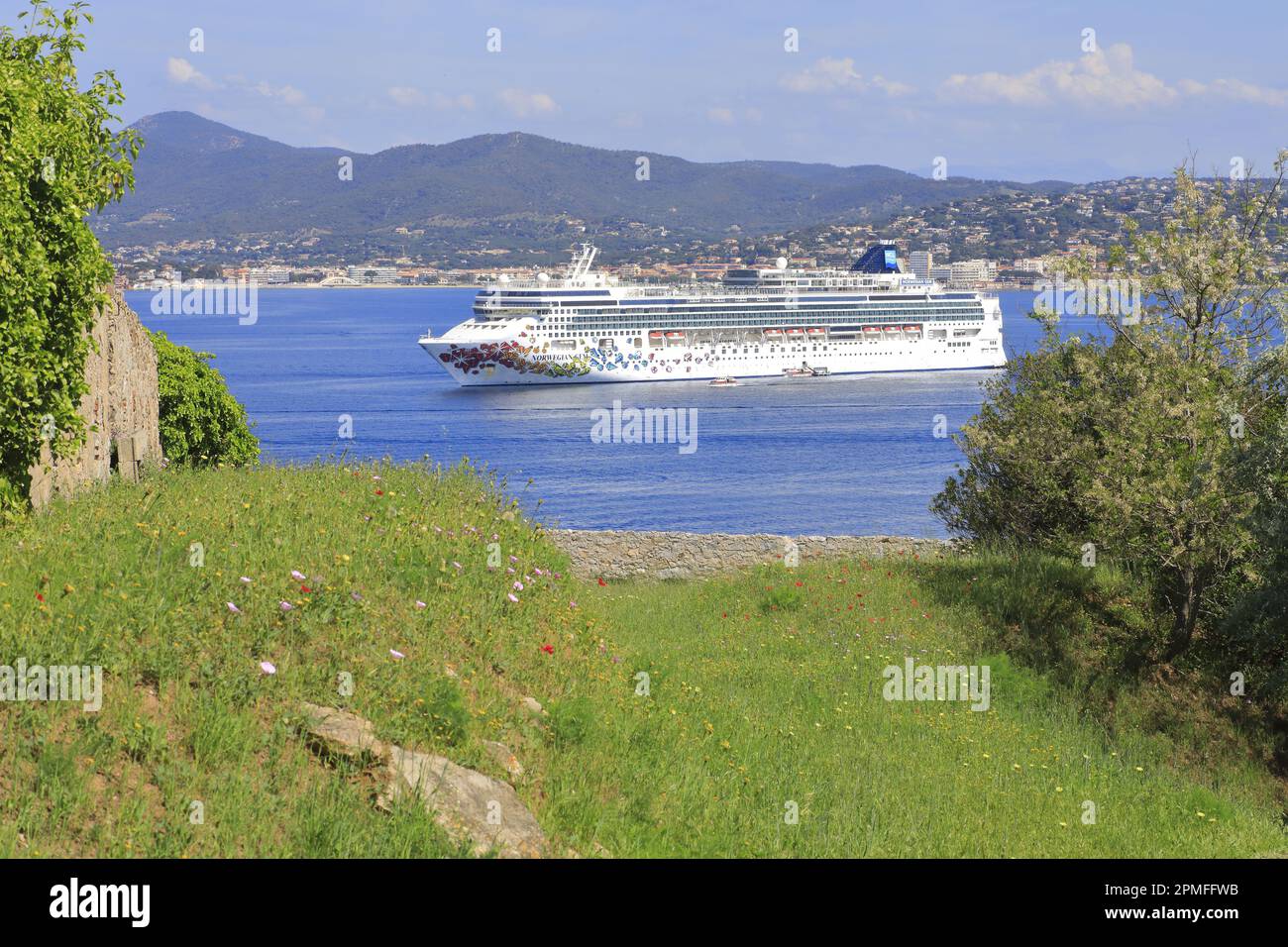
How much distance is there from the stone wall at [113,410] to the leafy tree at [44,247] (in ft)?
1.42

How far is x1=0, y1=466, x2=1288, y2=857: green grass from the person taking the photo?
A: 574 centimetres

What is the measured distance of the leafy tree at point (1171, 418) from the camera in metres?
14.2

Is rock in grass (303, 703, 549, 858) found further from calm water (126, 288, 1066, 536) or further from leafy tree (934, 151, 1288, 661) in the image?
calm water (126, 288, 1066, 536)

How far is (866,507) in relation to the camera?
4316cm

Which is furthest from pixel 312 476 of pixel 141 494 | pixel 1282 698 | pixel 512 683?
pixel 1282 698

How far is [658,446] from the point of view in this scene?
5975cm

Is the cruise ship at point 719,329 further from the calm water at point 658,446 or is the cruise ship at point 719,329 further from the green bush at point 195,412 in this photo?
the green bush at point 195,412

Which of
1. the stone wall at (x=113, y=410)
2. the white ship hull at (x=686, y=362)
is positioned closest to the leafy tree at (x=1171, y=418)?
the stone wall at (x=113, y=410)

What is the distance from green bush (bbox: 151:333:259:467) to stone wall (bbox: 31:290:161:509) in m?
10.2

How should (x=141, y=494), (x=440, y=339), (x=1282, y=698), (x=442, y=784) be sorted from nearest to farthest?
(x=442, y=784), (x=141, y=494), (x=1282, y=698), (x=440, y=339)

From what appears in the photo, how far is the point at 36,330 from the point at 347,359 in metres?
94.2

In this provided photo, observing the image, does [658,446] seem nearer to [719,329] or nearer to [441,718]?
[719,329]
